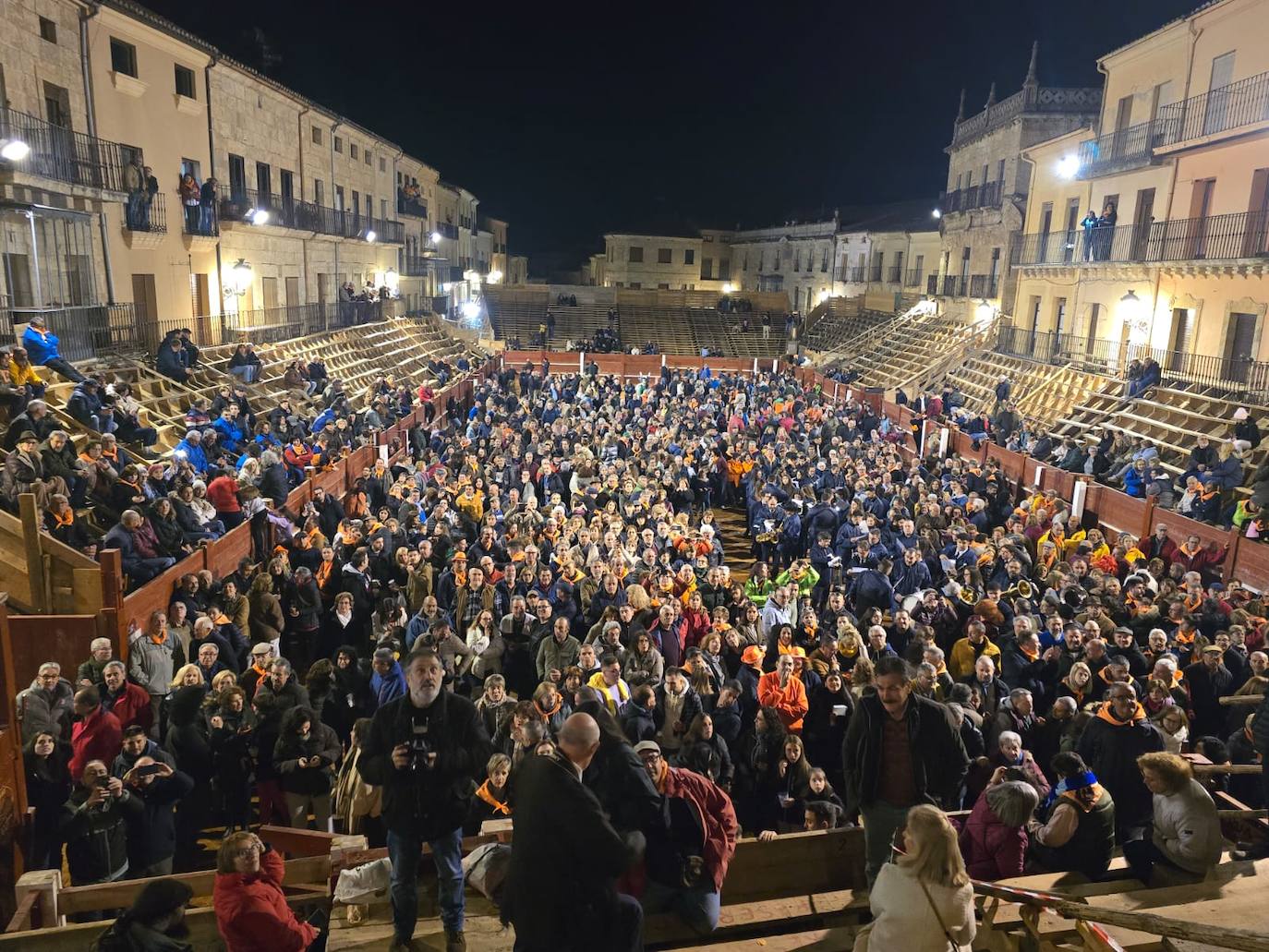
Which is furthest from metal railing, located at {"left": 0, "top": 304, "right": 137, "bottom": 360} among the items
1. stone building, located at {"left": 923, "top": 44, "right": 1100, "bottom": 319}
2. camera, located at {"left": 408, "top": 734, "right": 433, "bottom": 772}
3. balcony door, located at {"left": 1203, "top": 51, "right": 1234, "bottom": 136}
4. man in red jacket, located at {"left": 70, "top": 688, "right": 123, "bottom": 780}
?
stone building, located at {"left": 923, "top": 44, "right": 1100, "bottom": 319}

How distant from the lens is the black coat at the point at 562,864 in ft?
11.1

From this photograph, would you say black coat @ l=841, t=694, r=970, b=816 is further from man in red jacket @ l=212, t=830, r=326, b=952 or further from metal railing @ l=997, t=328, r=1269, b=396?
metal railing @ l=997, t=328, r=1269, b=396

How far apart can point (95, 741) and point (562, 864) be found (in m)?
4.43

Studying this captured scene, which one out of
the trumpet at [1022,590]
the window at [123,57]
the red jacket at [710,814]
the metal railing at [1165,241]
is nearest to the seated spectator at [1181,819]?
the red jacket at [710,814]

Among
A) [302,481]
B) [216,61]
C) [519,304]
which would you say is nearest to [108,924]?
[302,481]

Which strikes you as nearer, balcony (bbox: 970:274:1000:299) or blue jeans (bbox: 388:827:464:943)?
blue jeans (bbox: 388:827:464:943)

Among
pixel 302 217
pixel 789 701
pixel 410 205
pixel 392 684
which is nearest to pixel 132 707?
pixel 392 684

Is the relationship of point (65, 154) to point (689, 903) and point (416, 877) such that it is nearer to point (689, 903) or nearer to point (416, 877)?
point (416, 877)

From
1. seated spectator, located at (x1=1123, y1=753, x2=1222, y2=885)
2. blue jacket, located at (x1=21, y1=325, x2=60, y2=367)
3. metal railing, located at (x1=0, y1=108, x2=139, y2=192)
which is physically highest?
metal railing, located at (x1=0, y1=108, x2=139, y2=192)

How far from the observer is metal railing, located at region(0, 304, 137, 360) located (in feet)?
49.3

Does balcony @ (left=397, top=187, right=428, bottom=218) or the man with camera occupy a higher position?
balcony @ (left=397, top=187, right=428, bottom=218)

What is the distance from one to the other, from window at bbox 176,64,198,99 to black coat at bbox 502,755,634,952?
907 inches

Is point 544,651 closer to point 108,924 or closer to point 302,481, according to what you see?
point 108,924

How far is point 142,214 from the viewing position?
60.4 feet
